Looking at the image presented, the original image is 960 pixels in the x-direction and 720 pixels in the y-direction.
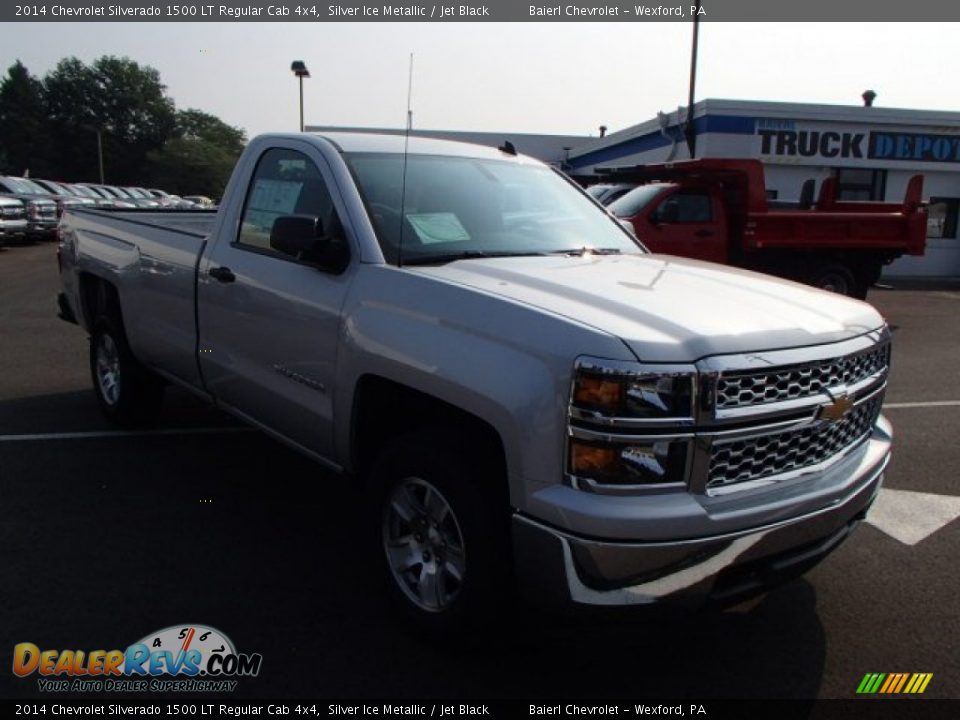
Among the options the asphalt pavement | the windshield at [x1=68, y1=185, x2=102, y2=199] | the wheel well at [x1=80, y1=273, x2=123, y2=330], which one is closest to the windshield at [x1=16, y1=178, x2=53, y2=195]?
the windshield at [x1=68, y1=185, x2=102, y2=199]

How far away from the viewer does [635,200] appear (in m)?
12.1

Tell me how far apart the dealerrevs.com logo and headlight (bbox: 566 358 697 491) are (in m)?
1.50

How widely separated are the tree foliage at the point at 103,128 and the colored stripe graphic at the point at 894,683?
89.2 metres

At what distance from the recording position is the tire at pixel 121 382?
18.6ft

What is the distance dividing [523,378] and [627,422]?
1.19 ft

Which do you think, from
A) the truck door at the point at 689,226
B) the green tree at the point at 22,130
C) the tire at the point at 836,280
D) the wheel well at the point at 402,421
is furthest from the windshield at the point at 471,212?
the green tree at the point at 22,130

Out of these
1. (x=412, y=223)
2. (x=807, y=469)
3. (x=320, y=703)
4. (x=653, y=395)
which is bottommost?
(x=320, y=703)

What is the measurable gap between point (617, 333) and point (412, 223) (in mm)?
1415

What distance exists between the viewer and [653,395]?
2496 millimetres

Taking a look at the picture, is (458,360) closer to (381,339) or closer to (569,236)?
(381,339)

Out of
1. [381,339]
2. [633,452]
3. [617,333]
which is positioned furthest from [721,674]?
[381,339]

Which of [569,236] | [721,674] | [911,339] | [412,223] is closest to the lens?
[721,674]

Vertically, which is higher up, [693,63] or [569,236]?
[693,63]

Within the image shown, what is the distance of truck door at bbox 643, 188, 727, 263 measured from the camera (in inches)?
464
